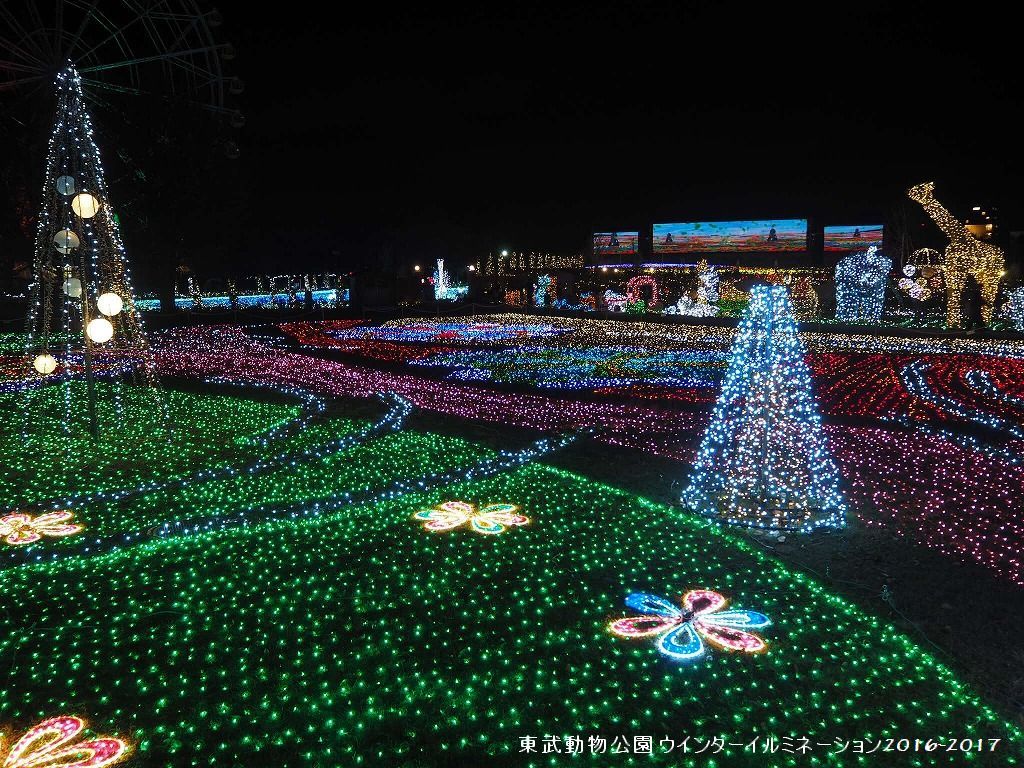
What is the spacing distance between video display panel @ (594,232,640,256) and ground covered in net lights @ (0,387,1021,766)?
1862 inches

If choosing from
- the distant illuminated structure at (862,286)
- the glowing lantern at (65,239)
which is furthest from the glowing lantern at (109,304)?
the distant illuminated structure at (862,286)

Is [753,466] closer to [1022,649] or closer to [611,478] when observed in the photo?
[611,478]

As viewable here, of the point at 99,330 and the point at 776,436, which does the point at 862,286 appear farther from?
the point at 99,330

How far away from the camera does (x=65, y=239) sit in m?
8.57

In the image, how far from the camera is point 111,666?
394cm

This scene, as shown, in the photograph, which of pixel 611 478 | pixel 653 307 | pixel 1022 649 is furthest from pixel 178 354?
pixel 653 307

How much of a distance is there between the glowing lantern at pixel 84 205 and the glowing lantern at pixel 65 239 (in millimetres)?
334

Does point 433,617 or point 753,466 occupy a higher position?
point 753,466

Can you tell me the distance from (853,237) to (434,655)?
161 feet

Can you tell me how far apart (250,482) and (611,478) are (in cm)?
416

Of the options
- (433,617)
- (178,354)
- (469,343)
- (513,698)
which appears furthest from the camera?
(469,343)

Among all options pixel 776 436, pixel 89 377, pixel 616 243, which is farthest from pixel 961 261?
pixel 89 377

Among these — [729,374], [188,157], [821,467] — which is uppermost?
[188,157]

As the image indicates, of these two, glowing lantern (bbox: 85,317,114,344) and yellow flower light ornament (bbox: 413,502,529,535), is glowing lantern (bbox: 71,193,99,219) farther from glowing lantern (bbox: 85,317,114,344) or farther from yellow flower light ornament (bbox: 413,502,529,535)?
yellow flower light ornament (bbox: 413,502,529,535)
